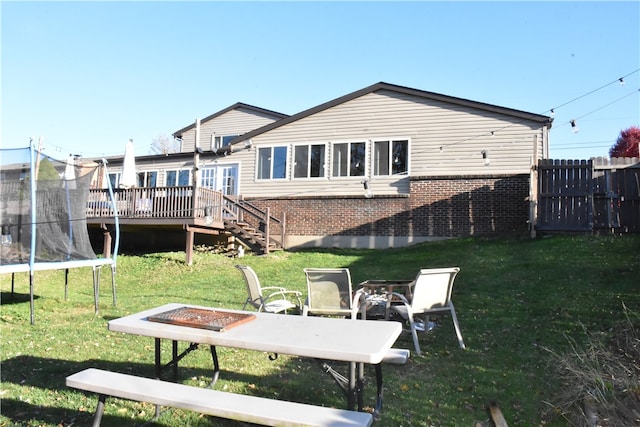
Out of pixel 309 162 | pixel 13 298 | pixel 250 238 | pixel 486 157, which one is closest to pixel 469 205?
pixel 486 157

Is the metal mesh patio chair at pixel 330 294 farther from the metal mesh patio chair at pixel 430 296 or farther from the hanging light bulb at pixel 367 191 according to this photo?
the hanging light bulb at pixel 367 191

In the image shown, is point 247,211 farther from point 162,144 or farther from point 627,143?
point 162,144

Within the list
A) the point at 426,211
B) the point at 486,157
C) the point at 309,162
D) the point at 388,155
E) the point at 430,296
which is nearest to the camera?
the point at 430,296

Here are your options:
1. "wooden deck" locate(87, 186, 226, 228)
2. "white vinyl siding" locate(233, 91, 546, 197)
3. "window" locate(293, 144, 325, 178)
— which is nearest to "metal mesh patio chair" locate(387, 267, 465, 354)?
"wooden deck" locate(87, 186, 226, 228)

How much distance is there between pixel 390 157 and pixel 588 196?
6.17 m

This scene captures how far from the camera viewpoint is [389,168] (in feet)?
51.4

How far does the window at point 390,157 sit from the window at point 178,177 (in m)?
8.26

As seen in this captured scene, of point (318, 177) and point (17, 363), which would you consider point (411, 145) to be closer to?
point (318, 177)

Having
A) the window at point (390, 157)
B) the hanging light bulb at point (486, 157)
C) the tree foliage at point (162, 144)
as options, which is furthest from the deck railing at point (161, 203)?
the tree foliage at point (162, 144)

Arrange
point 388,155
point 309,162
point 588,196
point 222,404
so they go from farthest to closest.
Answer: point 309,162 < point 388,155 < point 588,196 < point 222,404

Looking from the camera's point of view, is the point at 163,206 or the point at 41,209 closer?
the point at 41,209

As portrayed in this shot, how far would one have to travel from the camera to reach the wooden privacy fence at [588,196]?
38.3 ft

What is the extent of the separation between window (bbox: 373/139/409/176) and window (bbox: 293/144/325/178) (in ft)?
6.55

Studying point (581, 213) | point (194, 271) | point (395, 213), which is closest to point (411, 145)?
point (395, 213)
